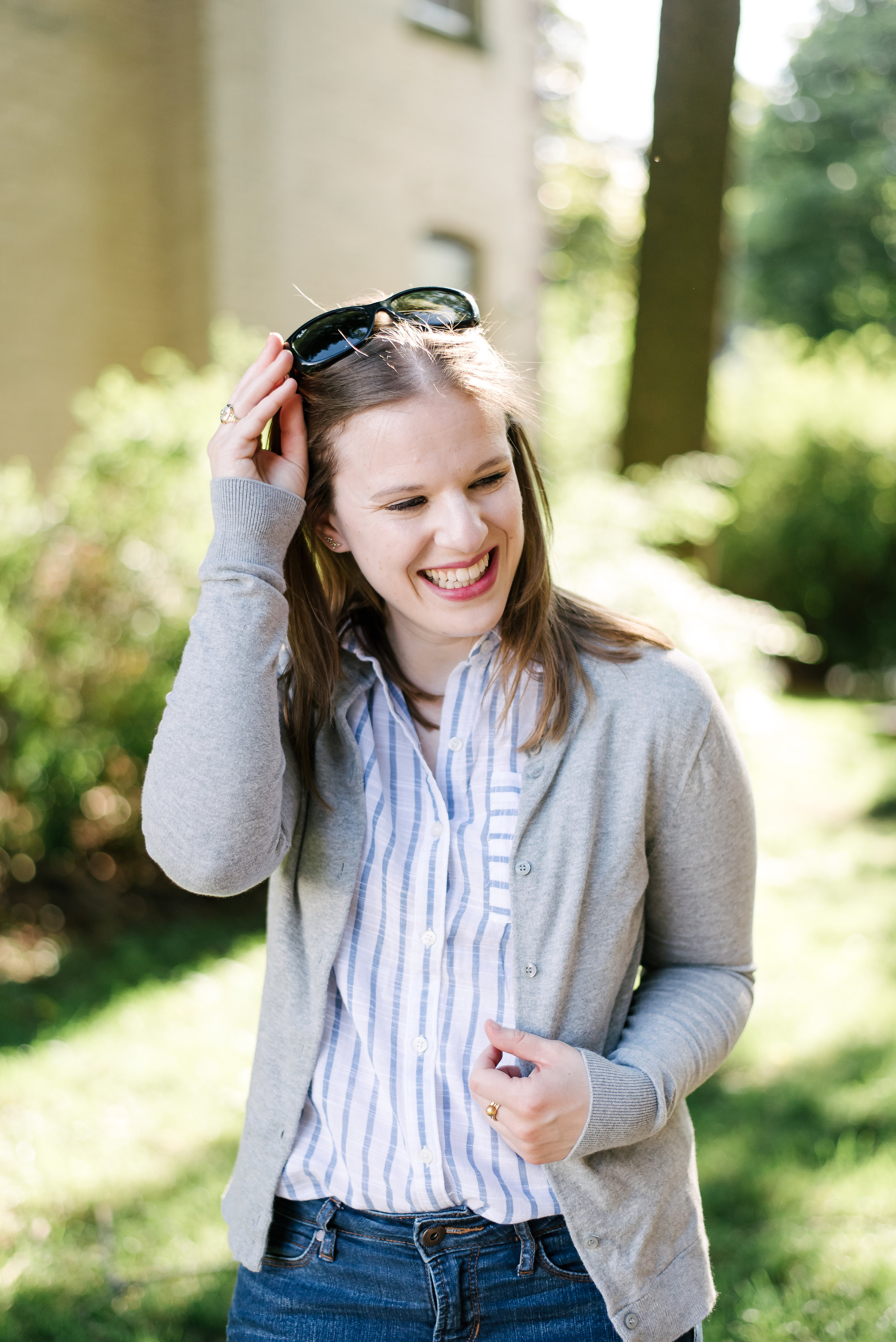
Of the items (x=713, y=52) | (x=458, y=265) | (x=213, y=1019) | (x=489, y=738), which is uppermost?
(x=713, y=52)

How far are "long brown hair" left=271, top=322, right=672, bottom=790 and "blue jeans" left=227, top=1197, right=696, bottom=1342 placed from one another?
2.17ft

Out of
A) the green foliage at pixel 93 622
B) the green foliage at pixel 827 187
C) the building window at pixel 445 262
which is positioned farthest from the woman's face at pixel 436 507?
the green foliage at pixel 827 187

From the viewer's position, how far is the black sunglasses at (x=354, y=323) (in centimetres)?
168

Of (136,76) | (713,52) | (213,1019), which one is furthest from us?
(136,76)

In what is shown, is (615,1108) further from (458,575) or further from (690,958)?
(458,575)

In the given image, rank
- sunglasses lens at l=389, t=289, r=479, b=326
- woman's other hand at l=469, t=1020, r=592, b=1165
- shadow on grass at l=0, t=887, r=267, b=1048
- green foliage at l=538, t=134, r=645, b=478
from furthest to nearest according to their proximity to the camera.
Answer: green foliage at l=538, t=134, r=645, b=478
shadow on grass at l=0, t=887, r=267, b=1048
sunglasses lens at l=389, t=289, r=479, b=326
woman's other hand at l=469, t=1020, r=592, b=1165

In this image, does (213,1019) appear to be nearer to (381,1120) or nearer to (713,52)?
(381,1120)

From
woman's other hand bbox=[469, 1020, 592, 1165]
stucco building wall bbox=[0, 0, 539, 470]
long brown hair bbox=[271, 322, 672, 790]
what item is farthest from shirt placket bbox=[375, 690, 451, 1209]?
stucco building wall bbox=[0, 0, 539, 470]

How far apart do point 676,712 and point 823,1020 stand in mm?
3348

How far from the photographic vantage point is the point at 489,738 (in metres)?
1.73

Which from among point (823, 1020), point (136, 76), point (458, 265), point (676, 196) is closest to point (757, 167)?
point (458, 265)

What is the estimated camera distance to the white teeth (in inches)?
65.2

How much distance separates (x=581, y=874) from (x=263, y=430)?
773mm

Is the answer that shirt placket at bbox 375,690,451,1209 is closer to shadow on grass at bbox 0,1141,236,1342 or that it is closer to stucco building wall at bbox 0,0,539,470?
shadow on grass at bbox 0,1141,236,1342
